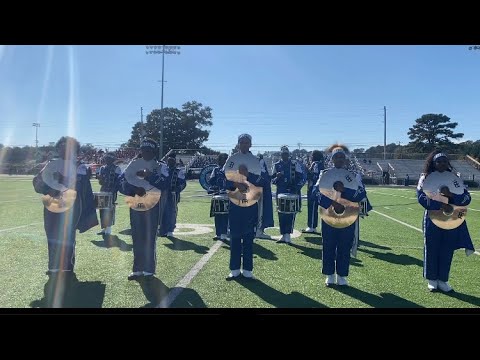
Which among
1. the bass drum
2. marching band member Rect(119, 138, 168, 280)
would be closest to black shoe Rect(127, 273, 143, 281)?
marching band member Rect(119, 138, 168, 280)

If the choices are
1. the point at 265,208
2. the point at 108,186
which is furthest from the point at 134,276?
the point at 108,186

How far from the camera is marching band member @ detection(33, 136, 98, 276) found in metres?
5.97

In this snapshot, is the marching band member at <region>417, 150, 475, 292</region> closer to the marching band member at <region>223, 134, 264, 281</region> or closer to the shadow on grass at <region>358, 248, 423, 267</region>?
the shadow on grass at <region>358, 248, 423, 267</region>

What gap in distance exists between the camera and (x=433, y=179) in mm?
5652

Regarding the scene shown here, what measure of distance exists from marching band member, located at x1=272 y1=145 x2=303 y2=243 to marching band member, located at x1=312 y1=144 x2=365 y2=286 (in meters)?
3.33

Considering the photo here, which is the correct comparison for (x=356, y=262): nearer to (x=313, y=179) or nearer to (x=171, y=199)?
(x=313, y=179)

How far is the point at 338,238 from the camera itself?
19.3 ft

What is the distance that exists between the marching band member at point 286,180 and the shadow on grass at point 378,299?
3507 mm

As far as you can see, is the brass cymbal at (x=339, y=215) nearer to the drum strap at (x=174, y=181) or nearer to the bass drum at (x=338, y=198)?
the bass drum at (x=338, y=198)

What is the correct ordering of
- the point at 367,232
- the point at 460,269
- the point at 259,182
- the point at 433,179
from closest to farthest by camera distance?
the point at 433,179, the point at 259,182, the point at 460,269, the point at 367,232
